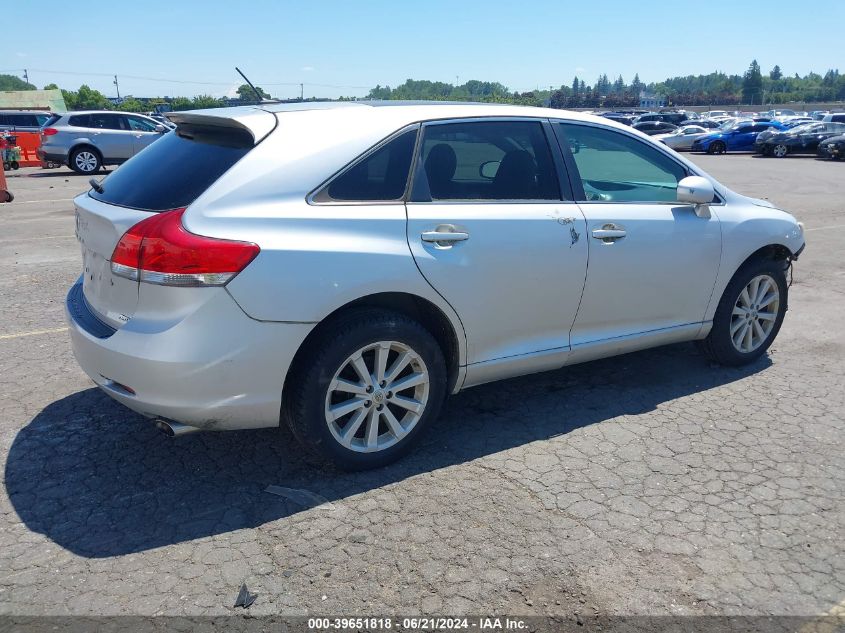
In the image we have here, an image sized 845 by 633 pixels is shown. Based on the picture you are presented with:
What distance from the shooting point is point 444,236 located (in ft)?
12.1

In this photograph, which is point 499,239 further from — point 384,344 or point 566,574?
point 566,574

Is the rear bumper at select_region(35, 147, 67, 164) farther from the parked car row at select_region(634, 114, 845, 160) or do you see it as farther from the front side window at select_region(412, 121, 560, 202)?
the parked car row at select_region(634, 114, 845, 160)

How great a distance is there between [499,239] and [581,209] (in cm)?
66

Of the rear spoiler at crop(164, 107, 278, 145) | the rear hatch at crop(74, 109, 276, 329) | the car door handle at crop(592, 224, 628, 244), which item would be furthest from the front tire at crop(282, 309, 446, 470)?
the car door handle at crop(592, 224, 628, 244)

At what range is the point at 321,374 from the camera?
11.1ft

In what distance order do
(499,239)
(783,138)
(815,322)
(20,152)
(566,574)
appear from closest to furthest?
(566,574) < (499,239) < (815,322) < (20,152) < (783,138)

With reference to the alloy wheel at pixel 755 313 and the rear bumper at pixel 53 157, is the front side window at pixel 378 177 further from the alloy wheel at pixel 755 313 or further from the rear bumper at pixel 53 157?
the rear bumper at pixel 53 157

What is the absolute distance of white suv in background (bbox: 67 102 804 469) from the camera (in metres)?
3.20

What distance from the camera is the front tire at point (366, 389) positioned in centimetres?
341

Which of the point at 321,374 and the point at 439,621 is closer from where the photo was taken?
the point at 439,621

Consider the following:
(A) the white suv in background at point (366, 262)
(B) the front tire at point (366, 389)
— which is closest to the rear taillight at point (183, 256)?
(A) the white suv in background at point (366, 262)

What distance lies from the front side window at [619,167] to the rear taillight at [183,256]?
2.16m

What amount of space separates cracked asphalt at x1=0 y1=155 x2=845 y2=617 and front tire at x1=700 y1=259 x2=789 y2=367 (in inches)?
6.8

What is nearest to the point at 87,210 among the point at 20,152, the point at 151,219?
the point at 151,219
